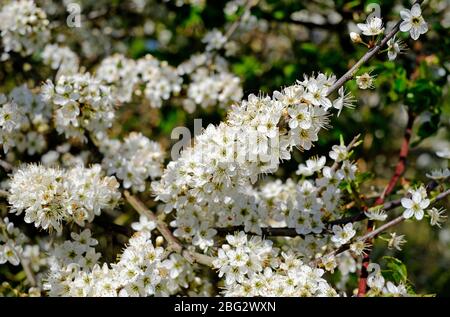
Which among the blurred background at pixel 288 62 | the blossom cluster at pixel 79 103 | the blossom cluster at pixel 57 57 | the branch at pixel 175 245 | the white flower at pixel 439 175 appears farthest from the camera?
the blossom cluster at pixel 57 57

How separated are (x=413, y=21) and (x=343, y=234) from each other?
0.84 metres

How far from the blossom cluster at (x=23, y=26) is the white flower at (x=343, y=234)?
1.97 meters

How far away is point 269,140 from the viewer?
7.49ft

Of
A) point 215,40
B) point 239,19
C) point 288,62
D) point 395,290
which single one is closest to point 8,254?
point 395,290

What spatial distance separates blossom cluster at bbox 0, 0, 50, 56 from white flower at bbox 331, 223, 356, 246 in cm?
197

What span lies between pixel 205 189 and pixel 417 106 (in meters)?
Answer: 1.40

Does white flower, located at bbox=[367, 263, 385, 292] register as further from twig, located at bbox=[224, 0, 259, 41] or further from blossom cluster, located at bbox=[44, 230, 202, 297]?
twig, located at bbox=[224, 0, 259, 41]

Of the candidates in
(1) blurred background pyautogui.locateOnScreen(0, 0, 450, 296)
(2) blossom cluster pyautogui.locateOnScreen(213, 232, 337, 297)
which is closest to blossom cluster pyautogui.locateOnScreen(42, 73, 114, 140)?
(1) blurred background pyautogui.locateOnScreen(0, 0, 450, 296)

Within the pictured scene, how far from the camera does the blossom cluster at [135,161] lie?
9.89ft

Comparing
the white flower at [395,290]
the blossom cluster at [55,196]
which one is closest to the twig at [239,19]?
the blossom cluster at [55,196]

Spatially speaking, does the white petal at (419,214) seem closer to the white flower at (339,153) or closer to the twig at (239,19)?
the white flower at (339,153)

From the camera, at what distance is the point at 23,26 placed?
3.40 meters

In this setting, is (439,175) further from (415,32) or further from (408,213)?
(415,32)

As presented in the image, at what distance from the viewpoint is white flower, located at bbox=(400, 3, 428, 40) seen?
2.30 metres
